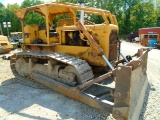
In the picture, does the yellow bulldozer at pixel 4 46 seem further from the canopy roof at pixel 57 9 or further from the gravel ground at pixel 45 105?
the gravel ground at pixel 45 105

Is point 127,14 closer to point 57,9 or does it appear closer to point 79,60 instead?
point 57,9

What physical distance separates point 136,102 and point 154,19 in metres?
41.7

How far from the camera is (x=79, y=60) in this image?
4.73 m

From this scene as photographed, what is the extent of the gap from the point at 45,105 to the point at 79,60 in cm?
139

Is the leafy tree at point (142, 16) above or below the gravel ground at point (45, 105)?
above

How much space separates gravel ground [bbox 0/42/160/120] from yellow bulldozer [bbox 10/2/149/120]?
209 mm

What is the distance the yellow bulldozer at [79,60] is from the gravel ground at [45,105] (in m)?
0.21

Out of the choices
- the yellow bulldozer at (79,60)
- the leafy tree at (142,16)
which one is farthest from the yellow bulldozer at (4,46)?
the leafy tree at (142,16)

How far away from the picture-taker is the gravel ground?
3762 mm

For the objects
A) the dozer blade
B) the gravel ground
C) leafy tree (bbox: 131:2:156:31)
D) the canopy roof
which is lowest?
the gravel ground

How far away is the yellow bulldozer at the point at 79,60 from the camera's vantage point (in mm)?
3938

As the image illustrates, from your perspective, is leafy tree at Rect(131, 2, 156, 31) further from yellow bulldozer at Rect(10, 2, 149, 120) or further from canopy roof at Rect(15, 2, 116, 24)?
yellow bulldozer at Rect(10, 2, 149, 120)

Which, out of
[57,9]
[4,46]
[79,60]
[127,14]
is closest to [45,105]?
[79,60]

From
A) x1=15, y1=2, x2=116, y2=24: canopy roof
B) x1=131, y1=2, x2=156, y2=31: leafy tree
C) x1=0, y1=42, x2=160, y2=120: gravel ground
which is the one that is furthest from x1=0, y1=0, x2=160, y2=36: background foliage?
x1=0, y1=42, x2=160, y2=120: gravel ground
